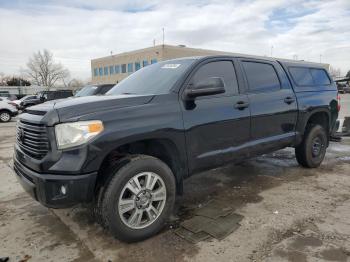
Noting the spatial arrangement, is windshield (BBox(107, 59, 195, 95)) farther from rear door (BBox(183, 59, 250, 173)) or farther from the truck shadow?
the truck shadow

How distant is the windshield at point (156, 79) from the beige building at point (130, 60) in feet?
121

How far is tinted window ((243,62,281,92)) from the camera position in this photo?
14.4 feet

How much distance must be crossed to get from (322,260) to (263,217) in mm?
928

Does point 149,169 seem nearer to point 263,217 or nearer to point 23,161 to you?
point 23,161

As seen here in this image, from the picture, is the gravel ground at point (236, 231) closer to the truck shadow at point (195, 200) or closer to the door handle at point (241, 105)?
the truck shadow at point (195, 200)

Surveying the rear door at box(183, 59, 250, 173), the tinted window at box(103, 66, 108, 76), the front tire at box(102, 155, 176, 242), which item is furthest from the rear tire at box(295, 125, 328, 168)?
the tinted window at box(103, 66, 108, 76)

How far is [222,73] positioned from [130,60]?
56.0m

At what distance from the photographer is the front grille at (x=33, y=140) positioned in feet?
9.51

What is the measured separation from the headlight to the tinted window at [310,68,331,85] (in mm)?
4390

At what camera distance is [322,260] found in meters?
2.80

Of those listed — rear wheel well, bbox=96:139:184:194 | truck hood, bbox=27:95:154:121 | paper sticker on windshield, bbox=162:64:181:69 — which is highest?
paper sticker on windshield, bbox=162:64:181:69

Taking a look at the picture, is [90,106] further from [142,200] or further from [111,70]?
[111,70]

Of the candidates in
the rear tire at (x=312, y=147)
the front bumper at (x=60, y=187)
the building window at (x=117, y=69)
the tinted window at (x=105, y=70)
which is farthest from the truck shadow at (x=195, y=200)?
the tinted window at (x=105, y=70)

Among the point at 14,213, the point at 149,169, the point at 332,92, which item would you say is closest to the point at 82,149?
the point at 149,169
